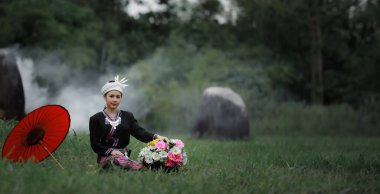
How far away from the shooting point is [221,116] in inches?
555

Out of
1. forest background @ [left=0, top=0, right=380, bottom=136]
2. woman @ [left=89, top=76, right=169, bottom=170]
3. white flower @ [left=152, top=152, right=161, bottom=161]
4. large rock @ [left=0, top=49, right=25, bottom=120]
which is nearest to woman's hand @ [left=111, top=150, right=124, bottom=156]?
woman @ [left=89, top=76, right=169, bottom=170]

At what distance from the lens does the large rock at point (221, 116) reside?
1396cm

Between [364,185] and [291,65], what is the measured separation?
2076 cm

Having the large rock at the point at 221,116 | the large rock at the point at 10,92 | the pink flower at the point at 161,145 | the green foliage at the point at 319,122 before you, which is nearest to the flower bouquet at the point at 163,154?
the pink flower at the point at 161,145

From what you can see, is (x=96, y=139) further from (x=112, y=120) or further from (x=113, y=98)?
(x=113, y=98)

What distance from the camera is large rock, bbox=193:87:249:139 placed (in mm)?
13961

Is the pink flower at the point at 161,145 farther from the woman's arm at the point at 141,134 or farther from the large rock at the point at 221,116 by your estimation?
the large rock at the point at 221,116

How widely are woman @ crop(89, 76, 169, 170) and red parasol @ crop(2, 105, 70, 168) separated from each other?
1.53 ft

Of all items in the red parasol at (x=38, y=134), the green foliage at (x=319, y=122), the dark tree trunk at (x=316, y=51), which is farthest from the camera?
the dark tree trunk at (x=316, y=51)

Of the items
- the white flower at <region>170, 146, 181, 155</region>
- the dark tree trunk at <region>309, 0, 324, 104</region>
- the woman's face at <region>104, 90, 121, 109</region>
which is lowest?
the white flower at <region>170, 146, 181, 155</region>

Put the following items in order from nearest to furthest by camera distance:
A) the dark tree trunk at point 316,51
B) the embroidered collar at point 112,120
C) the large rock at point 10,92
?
the embroidered collar at point 112,120 → the large rock at point 10,92 → the dark tree trunk at point 316,51

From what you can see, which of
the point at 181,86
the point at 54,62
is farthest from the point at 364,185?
the point at 54,62

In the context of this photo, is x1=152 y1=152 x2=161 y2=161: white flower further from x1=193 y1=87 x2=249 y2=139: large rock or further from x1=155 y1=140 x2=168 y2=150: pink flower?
x1=193 y1=87 x2=249 y2=139: large rock

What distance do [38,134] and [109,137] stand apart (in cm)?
82
